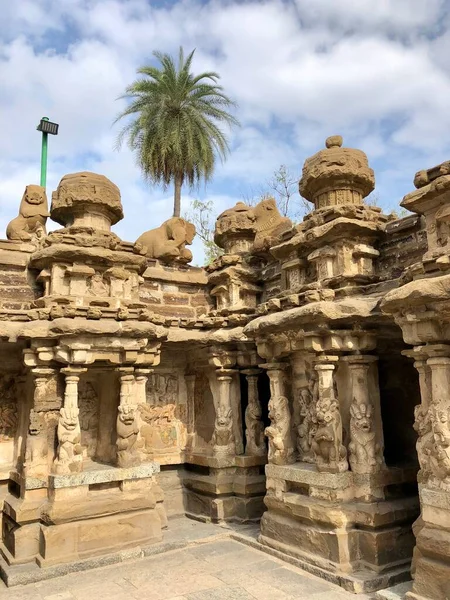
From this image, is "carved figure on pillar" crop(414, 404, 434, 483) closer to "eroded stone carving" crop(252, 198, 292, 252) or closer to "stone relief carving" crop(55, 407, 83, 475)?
"stone relief carving" crop(55, 407, 83, 475)

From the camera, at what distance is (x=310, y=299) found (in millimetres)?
6406

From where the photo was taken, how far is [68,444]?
6594 millimetres

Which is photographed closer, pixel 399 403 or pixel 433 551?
pixel 433 551

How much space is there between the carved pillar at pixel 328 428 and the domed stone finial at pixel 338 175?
237 cm

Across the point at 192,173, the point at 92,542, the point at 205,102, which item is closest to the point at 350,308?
the point at 92,542

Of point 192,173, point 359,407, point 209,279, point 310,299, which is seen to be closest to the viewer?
point 359,407

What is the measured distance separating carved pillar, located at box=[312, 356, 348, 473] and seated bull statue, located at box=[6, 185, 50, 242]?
492 centimetres

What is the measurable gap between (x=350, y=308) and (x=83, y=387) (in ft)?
13.6

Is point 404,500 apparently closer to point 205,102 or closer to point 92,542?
point 92,542

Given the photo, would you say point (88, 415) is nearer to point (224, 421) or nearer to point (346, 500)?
point (224, 421)

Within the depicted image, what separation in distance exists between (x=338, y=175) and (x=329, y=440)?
350 centimetres

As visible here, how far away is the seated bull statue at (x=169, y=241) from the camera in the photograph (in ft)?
29.6

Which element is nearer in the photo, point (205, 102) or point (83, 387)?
point (83, 387)

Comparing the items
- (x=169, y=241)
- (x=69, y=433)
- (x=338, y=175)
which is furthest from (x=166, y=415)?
(x=338, y=175)
